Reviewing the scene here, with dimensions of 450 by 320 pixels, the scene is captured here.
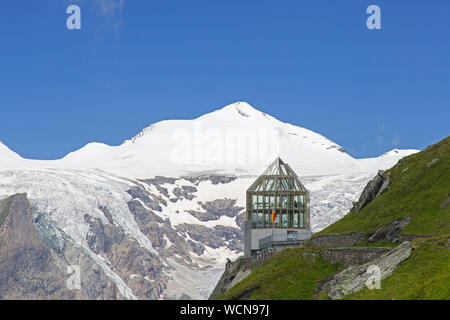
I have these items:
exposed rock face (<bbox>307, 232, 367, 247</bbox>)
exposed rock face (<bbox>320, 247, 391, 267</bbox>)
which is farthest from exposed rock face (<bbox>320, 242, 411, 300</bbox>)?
exposed rock face (<bbox>307, 232, 367, 247</bbox>)

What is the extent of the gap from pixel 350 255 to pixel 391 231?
22.1 feet

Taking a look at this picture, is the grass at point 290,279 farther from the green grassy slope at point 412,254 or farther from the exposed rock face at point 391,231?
the exposed rock face at point 391,231

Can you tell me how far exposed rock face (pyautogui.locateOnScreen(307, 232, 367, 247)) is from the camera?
99.9 meters

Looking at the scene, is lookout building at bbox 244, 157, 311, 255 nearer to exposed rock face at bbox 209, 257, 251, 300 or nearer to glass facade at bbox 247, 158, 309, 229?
glass facade at bbox 247, 158, 309, 229

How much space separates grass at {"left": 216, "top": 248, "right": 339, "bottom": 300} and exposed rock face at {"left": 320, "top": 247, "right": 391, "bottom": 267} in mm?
760

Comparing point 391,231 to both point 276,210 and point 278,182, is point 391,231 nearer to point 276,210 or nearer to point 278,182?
point 276,210

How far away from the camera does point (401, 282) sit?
228 feet

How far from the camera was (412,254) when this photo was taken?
247ft

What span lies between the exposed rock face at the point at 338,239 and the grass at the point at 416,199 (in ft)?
4.34

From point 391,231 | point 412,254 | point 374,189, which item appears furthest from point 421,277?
point 374,189

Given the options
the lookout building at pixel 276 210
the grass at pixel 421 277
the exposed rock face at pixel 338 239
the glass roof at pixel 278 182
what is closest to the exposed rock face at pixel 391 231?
the exposed rock face at pixel 338 239

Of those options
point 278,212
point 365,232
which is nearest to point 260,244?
point 278,212

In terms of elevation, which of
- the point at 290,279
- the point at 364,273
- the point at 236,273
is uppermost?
the point at 364,273

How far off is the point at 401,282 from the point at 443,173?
3537cm
